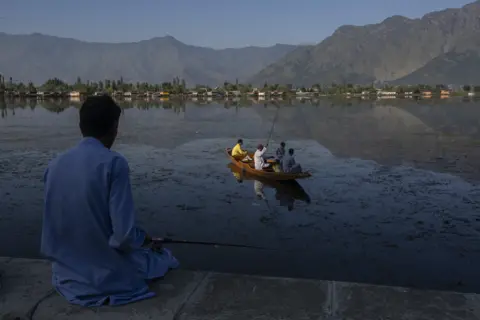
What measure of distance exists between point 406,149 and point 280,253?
1854cm

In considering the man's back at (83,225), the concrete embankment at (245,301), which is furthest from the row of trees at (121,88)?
the man's back at (83,225)

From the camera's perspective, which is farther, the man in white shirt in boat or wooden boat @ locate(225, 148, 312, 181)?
the man in white shirt in boat

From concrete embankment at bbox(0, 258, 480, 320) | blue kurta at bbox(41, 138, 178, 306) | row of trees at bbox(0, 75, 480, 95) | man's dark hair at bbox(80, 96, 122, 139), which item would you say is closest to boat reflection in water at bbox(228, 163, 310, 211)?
concrete embankment at bbox(0, 258, 480, 320)

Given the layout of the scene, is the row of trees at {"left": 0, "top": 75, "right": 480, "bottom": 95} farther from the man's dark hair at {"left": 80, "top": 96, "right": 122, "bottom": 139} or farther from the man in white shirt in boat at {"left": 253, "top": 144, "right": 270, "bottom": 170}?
the man's dark hair at {"left": 80, "top": 96, "right": 122, "bottom": 139}

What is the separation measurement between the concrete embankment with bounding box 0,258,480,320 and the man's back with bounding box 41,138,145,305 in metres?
0.24

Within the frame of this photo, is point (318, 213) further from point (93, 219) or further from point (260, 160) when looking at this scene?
point (93, 219)

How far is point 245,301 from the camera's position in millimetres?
4191

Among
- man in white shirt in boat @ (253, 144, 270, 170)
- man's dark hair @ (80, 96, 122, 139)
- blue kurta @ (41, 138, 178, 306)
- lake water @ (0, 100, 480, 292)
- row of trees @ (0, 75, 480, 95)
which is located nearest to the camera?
blue kurta @ (41, 138, 178, 306)

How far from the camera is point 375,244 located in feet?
34.2

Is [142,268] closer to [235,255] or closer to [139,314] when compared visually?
[139,314]

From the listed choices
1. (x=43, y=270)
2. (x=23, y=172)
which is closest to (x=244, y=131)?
(x=23, y=172)

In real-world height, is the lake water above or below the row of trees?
below

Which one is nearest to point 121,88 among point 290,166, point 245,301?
point 290,166

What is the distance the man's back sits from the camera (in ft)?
12.7
